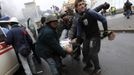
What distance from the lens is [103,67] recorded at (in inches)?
300

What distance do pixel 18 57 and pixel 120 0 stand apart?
4363 cm

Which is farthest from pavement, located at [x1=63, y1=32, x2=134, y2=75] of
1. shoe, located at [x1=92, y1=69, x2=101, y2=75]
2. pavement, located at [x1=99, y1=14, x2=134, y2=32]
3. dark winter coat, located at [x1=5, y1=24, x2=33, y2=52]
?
pavement, located at [x1=99, y1=14, x2=134, y2=32]

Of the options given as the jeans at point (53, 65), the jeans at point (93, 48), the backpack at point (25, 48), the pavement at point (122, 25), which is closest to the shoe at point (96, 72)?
the jeans at point (93, 48)

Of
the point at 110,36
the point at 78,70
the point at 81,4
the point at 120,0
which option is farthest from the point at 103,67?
the point at 120,0

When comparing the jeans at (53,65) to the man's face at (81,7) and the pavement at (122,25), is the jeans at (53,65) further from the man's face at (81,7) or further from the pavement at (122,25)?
the pavement at (122,25)

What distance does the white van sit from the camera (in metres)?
6.41

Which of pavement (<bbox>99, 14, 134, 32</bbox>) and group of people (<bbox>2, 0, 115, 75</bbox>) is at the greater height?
group of people (<bbox>2, 0, 115, 75</bbox>)

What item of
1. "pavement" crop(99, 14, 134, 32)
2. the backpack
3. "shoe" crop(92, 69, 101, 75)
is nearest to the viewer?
the backpack

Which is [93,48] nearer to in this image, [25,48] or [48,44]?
[48,44]

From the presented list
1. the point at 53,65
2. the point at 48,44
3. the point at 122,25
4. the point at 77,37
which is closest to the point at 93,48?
the point at 77,37

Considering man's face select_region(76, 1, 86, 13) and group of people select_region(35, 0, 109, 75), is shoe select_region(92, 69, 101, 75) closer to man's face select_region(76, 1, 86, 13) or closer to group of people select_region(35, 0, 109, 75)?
group of people select_region(35, 0, 109, 75)

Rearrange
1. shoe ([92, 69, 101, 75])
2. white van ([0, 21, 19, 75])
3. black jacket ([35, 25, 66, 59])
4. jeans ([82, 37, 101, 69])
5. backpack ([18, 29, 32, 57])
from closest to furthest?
1. black jacket ([35, 25, 66, 59])
2. white van ([0, 21, 19, 75])
3. jeans ([82, 37, 101, 69])
4. backpack ([18, 29, 32, 57])
5. shoe ([92, 69, 101, 75])

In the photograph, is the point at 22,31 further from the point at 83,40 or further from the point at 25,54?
the point at 83,40

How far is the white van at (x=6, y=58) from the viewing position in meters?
6.41
